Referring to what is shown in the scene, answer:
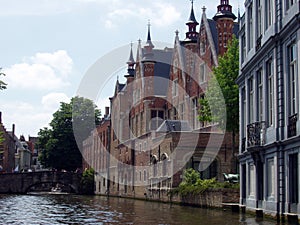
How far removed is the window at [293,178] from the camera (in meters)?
18.9

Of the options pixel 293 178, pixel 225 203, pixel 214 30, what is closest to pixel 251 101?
pixel 225 203

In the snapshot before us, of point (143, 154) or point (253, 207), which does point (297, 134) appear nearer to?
point (253, 207)

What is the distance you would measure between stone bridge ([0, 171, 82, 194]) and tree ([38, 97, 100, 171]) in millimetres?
5707

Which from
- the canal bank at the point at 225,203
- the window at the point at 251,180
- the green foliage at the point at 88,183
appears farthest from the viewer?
the green foliage at the point at 88,183

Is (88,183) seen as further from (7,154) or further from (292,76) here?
(292,76)

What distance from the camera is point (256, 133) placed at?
22.5 m

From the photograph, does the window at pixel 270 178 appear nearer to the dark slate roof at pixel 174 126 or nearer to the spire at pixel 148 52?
the dark slate roof at pixel 174 126

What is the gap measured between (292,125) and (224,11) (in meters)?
21.0

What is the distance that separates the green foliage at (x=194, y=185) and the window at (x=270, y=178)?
629cm

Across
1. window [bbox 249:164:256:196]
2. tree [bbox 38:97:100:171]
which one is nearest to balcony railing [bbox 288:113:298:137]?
window [bbox 249:164:256:196]

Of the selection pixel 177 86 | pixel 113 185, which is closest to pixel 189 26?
pixel 177 86

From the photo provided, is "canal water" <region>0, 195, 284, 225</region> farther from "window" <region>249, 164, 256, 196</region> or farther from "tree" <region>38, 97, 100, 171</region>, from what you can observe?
"tree" <region>38, 97, 100, 171</region>

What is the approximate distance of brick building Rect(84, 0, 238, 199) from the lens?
3666 cm

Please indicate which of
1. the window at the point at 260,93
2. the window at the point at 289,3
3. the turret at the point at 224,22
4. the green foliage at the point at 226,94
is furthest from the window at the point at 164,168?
the window at the point at 289,3
